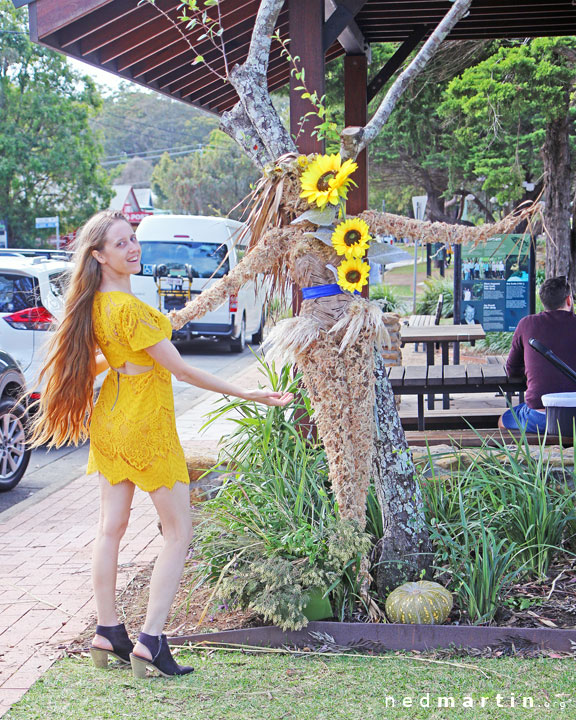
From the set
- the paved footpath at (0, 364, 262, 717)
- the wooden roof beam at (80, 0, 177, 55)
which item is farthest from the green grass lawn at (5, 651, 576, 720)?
the wooden roof beam at (80, 0, 177, 55)

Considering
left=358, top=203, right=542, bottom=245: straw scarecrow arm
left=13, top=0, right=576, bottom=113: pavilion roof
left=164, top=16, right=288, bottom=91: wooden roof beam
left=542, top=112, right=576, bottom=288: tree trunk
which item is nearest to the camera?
left=358, top=203, right=542, bottom=245: straw scarecrow arm

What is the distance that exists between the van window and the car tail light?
23.4 feet

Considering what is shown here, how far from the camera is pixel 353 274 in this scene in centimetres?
359

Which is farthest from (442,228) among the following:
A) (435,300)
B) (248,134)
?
(435,300)

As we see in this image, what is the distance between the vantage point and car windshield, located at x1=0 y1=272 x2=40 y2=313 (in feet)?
27.4

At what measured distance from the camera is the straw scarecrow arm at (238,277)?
3650 mm

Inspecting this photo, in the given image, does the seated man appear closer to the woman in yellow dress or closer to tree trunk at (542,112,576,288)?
the woman in yellow dress

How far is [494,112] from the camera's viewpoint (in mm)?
10531

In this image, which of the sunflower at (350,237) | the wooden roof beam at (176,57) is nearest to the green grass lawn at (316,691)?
the sunflower at (350,237)

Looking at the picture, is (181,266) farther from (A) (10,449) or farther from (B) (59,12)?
(B) (59,12)

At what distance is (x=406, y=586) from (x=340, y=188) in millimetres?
1782

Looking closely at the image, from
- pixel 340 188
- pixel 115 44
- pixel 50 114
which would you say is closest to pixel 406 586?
pixel 340 188

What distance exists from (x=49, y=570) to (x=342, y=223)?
2735 mm

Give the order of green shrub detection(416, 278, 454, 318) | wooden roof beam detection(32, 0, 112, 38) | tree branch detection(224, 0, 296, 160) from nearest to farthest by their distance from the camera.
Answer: tree branch detection(224, 0, 296, 160)
wooden roof beam detection(32, 0, 112, 38)
green shrub detection(416, 278, 454, 318)
